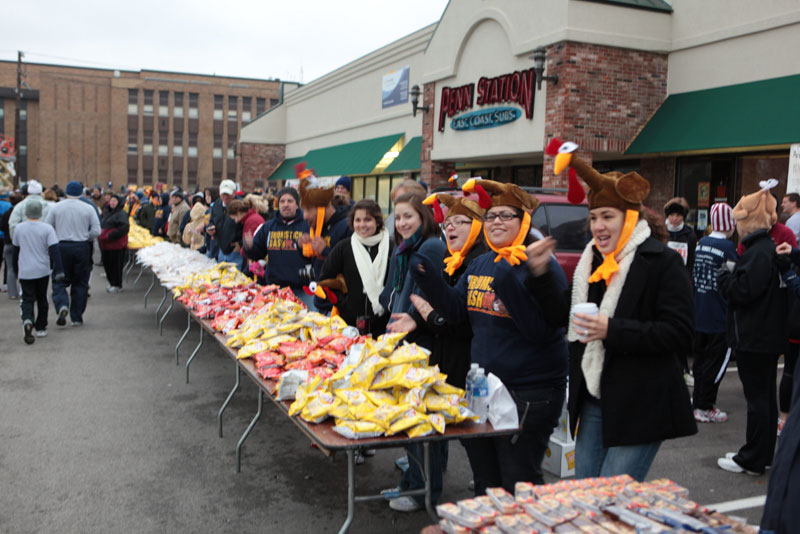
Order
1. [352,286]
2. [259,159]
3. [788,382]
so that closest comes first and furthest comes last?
[352,286]
[788,382]
[259,159]

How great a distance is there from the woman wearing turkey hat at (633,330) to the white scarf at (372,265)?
2638 millimetres

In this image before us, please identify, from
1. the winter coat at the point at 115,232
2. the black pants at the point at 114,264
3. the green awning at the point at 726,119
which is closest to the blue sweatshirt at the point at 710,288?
the green awning at the point at 726,119

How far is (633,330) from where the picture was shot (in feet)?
9.89

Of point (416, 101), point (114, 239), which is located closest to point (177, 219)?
point (114, 239)

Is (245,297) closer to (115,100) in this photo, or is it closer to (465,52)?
(465,52)

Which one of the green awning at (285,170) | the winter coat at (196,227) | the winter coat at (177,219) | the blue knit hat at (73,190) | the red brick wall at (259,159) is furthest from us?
the red brick wall at (259,159)

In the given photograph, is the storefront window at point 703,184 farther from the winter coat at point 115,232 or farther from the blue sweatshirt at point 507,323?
the winter coat at point 115,232

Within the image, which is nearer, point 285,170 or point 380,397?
point 380,397

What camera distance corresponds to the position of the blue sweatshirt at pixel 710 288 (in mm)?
6594

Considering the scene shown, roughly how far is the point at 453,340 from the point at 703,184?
10.6m

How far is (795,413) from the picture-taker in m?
2.03

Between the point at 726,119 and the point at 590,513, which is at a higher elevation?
the point at 726,119

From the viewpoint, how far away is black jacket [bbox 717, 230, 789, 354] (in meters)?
5.23

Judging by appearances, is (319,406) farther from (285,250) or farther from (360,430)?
(285,250)
